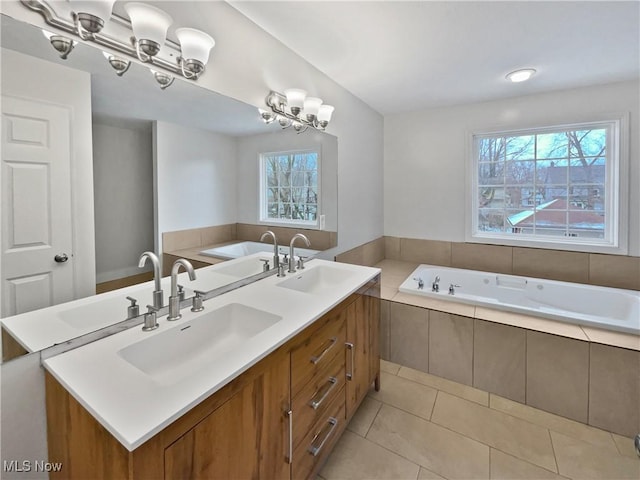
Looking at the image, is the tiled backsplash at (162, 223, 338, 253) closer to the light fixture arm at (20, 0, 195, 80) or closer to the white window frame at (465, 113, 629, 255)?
the light fixture arm at (20, 0, 195, 80)

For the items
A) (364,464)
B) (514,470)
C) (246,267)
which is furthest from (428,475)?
(246,267)

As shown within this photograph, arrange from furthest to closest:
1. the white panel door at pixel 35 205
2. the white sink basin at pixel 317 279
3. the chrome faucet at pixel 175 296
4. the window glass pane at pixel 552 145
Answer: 1. the window glass pane at pixel 552 145
2. the white sink basin at pixel 317 279
3. the chrome faucet at pixel 175 296
4. the white panel door at pixel 35 205

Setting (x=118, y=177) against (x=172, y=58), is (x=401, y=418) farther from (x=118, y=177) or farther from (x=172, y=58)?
(x=172, y=58)

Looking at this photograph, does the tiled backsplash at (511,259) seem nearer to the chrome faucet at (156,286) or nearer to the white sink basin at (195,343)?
the white sink basin at (195,343)

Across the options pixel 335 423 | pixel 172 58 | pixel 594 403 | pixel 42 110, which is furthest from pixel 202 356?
pixel 594 403

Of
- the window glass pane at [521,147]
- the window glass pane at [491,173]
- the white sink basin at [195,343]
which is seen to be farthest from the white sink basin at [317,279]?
the window glass pane at [521,147]

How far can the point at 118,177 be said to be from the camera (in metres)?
1.19

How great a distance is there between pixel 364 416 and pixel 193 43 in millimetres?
2184

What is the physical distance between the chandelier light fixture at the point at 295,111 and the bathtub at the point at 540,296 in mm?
1543

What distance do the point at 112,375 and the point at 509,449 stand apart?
1.94 metres

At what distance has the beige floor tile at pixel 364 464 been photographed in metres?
1.50

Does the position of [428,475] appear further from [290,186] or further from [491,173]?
[491,173]

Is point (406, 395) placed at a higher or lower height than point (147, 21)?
lower

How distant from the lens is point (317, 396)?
4.47 feet
